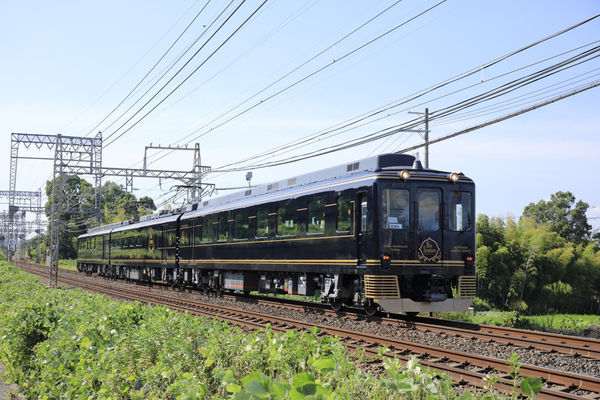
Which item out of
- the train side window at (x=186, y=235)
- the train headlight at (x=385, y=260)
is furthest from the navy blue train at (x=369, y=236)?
the train side window at (x=186, y=235)

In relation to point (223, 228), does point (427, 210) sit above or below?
above

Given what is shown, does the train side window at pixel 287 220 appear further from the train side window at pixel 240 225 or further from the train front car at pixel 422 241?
the train front car at pixel 422 241

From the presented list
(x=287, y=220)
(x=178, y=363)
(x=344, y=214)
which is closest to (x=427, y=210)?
(x=344, y=214)

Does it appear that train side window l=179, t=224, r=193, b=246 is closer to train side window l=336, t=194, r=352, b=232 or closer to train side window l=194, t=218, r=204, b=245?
train side window l=194, t=218, r=204, b=245

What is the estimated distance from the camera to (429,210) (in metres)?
13.2

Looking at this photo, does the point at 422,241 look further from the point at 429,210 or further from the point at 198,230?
the point at 198,230

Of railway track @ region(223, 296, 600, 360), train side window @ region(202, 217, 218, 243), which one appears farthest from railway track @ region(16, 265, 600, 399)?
train side window @ region(202, 217, 218, 243)

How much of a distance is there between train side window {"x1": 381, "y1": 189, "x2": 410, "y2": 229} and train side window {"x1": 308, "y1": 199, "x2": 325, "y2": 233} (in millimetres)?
2024

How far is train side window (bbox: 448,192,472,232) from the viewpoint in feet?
44.1

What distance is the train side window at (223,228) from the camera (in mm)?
20125

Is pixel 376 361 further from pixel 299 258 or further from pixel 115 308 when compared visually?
pixel 299 258

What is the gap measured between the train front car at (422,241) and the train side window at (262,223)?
468 cm

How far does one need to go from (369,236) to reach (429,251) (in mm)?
1420

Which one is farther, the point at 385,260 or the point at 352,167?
the point at 352,167
